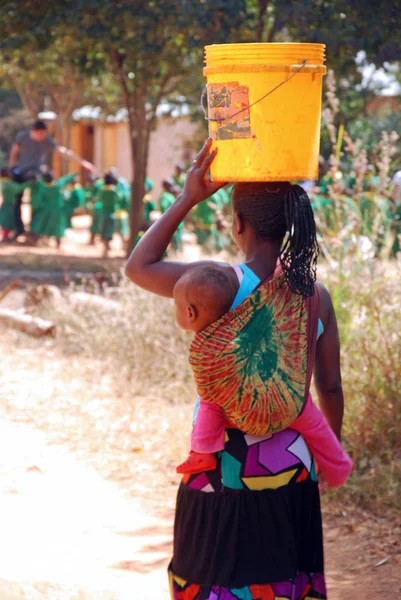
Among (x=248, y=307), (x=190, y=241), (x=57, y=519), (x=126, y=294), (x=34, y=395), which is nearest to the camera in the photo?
(x=248, y=307)

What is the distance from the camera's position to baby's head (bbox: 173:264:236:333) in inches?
83.0

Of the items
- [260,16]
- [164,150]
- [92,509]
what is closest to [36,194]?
[260,16]

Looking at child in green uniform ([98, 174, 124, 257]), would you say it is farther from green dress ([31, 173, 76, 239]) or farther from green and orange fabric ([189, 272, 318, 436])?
green and orange fabric ([189, 272, 318, 436])

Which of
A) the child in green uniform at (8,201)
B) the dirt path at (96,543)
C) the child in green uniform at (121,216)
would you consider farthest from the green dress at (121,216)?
the dirt path at (96,543)

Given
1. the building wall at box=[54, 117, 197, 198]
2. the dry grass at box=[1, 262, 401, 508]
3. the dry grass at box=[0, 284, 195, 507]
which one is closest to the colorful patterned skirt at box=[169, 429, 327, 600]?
the dry grass at box=[1, 262, 401, 508]

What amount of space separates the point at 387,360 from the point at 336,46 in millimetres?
4093

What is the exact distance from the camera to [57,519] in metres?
4.28

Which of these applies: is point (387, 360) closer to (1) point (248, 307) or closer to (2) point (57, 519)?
(2) point (57, 519)

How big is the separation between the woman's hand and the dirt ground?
5.57ft

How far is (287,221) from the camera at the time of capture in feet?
7.17

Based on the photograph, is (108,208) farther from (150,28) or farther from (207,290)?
(207,290)

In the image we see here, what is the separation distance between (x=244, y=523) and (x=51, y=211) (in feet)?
43.2

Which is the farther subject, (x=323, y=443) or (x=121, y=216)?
(x=121, y=216)

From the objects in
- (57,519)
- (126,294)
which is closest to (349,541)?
(57,519)
